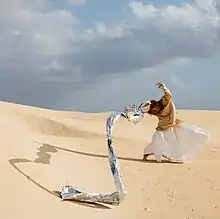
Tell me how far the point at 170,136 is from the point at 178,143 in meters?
0.26

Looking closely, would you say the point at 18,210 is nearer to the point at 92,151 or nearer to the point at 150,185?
the point at 150,185

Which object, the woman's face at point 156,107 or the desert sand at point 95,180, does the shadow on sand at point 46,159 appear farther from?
the woman's face at point 156,107

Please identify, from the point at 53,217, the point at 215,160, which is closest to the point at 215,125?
the point at 215,160

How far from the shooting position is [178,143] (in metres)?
14.1

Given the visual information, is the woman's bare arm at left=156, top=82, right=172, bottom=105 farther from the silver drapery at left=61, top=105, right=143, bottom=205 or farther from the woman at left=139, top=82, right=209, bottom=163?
the silver drapery at left=61, top=105, right=143, bottom=205

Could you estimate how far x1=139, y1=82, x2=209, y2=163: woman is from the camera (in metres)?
14.0

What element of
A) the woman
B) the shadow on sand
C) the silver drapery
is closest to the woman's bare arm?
the woman

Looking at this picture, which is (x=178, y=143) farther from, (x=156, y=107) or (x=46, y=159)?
(x=46, y=159)

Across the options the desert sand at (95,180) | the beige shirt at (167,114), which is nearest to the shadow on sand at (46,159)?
the desert sand at (95,180)

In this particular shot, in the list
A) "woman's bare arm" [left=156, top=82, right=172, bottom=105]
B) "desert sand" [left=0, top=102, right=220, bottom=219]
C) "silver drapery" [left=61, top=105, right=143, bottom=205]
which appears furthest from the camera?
"woman's bare arm" [left=156, top=82, right=172, bottom=105]

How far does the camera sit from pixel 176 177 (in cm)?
1242

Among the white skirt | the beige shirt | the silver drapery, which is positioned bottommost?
the silver drapery

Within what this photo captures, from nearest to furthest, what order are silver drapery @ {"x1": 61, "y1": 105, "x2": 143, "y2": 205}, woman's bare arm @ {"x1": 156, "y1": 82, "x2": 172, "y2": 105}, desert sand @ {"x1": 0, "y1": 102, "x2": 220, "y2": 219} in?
desert sand @ {"x1": 0, "y1": 102, "x2": 220, "y2": 219} → silver drapery @ {"x1": 61, "y1": 105, "x2": 143, "y2": 205} → woman's bare arm @ {"x1": 156, "y1": 82, "x2": 172, "y2": 105}

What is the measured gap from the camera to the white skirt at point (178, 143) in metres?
14.0
